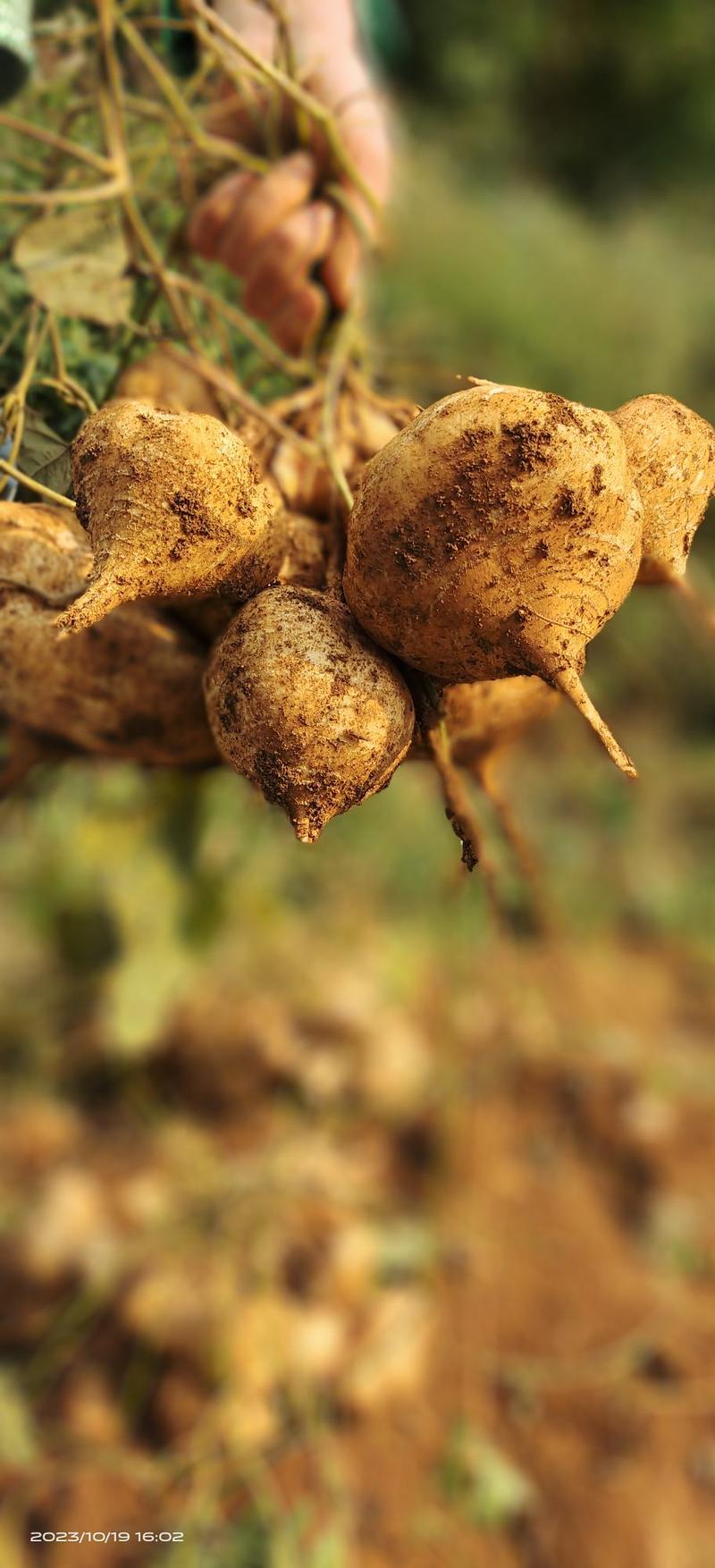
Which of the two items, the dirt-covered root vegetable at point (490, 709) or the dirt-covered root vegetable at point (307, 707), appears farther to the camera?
the dirt-covered root vegetable at point (490, 709)

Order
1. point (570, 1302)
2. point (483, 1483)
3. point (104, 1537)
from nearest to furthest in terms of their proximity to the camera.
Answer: point (104, 1537) → point (483, 1483) → point (570, 1302)

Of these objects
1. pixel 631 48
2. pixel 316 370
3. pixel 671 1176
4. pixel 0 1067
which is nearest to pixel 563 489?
pixel 316 370

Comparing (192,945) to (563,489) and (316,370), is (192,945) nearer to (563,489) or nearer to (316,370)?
(316,370)

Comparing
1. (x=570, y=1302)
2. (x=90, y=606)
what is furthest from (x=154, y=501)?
(x=570, y=1302)

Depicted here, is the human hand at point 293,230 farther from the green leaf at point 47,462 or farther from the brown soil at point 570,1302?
the brown soil at point 570,1302

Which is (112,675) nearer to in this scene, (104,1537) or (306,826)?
(306,826)

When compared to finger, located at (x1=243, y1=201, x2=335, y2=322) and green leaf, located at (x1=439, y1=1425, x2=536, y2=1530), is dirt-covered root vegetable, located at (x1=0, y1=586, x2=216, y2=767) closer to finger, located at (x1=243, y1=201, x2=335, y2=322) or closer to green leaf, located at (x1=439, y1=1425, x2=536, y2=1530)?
finger, located at (x1=243, y1=201, x2=335, y2=322)

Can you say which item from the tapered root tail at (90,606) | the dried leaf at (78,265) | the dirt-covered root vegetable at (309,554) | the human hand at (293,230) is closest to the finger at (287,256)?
the human hand at (293,230)
